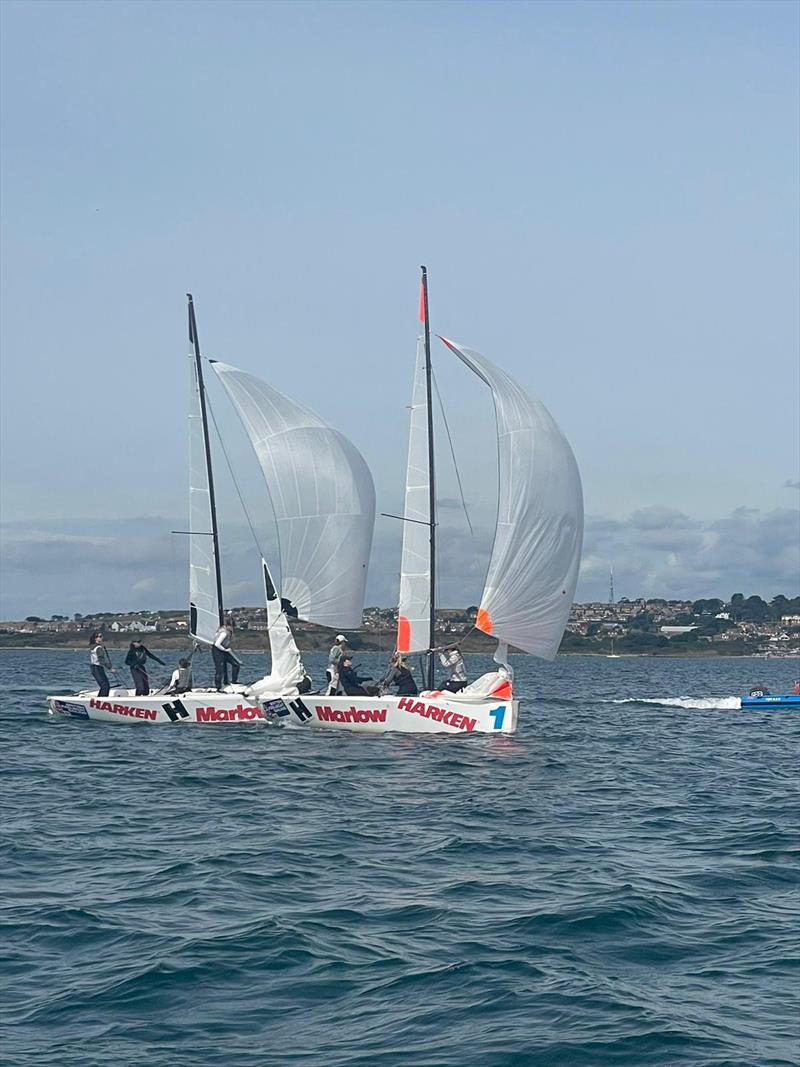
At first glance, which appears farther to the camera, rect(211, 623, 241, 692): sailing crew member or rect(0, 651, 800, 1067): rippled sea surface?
rect(211, 623, 241, 692): sailing crew member

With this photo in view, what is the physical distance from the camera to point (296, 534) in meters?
31.5

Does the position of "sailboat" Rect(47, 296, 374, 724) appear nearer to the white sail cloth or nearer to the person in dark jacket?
the white sail cloth

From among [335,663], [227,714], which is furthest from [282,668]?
[227,714]

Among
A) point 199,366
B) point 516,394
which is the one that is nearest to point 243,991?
point 516,394

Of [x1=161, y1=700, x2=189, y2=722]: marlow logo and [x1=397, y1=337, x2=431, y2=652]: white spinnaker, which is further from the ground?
[x1=397, y1=337, x2=431, y2=652]: white spinnaker

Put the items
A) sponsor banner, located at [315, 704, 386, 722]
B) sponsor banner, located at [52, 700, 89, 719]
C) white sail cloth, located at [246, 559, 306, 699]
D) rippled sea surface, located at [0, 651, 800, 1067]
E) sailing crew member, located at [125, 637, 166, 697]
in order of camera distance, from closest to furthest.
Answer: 1. rippled sea surface, located at [0, 651, 800, 1067]
2. sponsor banner, located at [315, 704, 386, 722]
3. white sail cloth, located at [246, 559, 306, 699]
4. sailing crew member, located at [125, 637, 166, 697]
5. sponsor banner, located at [52, 700, 89, 719]

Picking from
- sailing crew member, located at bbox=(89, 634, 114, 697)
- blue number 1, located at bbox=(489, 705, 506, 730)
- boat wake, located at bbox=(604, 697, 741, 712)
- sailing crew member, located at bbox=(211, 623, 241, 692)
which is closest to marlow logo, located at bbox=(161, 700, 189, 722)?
sailing crew member, located at bbox=(211, 623, 241, 692)

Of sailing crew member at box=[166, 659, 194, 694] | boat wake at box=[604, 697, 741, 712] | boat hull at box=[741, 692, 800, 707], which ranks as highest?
sailing crew member at box=[166, 659, 194, 694]

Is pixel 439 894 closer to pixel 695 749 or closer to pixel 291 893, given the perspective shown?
pixel 291 893

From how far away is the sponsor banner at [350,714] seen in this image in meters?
28.2

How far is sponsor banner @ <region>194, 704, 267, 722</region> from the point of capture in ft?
99.0

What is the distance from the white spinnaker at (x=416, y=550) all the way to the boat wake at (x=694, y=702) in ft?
56.3

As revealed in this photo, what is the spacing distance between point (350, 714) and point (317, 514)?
17.4 feet

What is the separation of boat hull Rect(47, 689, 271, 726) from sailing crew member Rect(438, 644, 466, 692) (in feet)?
13.9
